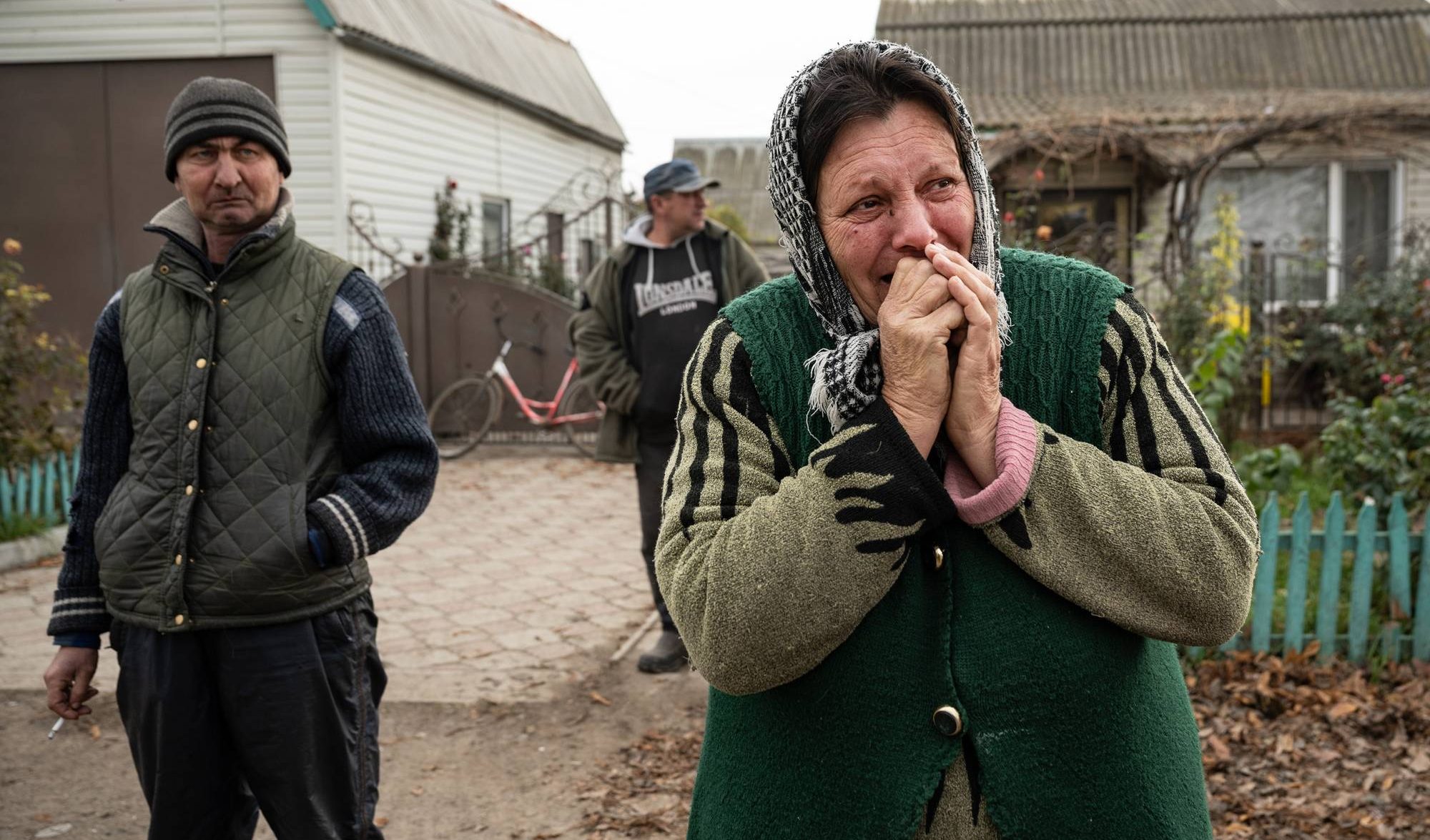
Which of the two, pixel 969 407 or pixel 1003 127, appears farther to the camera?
pixel 1003 127

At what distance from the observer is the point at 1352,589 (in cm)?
520

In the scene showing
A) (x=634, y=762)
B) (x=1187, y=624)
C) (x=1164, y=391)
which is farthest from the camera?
(x=634, y=762)

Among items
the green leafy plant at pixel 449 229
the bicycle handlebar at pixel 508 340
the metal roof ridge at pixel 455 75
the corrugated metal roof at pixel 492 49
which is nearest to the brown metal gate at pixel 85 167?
the metal roof ridge at pixel 455 75

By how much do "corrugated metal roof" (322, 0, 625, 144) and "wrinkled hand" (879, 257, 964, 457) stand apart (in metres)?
12.1

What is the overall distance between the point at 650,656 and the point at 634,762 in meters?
0.93

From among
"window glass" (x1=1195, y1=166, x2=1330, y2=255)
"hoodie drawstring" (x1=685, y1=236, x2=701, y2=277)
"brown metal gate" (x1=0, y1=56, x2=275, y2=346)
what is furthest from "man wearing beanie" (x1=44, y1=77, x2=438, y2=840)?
"window glass" (x1=1195, y1=166, x2=1330, y2=255)

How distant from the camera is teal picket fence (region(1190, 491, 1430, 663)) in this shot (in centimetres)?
515

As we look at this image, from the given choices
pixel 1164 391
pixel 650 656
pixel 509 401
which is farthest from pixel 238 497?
pixel 509 401

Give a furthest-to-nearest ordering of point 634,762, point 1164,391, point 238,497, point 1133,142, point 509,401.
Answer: point 509,401, point 1133,142, point 634,762, point 238,497, point 1164,391

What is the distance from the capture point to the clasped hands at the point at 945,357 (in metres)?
1.52

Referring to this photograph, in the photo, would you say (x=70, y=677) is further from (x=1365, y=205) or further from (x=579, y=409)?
(x=1365, y=205)

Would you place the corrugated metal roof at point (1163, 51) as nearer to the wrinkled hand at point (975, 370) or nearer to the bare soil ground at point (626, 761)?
the bare soil ground at point (626, 761)

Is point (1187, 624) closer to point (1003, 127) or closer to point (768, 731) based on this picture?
point (768, 731)

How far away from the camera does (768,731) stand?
1.68m
